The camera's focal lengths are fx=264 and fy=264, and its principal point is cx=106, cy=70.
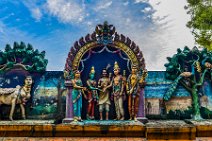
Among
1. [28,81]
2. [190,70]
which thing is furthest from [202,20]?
[28,81]

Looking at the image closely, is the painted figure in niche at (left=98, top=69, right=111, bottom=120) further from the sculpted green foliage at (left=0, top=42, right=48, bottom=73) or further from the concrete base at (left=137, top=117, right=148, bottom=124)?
the sculpted green foliage at (left=0, top=42, right=48, bottom=73)

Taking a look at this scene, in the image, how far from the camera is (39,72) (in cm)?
765

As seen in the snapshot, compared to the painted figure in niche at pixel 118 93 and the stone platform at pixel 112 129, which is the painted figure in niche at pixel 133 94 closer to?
the painted figure in niche at pixel 118 93

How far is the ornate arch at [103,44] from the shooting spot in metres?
7.20

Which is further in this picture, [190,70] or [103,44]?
[190,70]

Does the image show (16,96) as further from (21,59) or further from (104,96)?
(104,96)

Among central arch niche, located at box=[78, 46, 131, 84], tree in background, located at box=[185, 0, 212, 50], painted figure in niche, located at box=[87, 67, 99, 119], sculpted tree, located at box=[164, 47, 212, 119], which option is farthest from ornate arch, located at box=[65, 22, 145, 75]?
tree in background, located at box=[185, 0, 212, 50]

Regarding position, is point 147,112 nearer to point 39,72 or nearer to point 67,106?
point 67,106

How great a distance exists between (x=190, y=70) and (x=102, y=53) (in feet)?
8.52

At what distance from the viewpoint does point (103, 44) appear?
742 cm

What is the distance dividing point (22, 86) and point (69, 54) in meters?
1.67

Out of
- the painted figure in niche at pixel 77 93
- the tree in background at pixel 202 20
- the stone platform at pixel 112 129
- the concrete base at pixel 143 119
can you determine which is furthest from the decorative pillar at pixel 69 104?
the tree in background at pixel 202 20

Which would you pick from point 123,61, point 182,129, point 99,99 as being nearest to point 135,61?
point 123,61

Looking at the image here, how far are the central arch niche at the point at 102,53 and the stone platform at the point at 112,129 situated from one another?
4.41 ft
